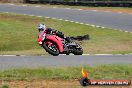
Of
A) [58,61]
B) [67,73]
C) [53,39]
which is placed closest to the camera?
[67,73]

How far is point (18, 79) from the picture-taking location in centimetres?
1429

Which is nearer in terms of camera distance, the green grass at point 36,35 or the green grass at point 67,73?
the green grass at point 67,73

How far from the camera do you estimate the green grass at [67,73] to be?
47.8ft

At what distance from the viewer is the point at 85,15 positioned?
38.8 metres

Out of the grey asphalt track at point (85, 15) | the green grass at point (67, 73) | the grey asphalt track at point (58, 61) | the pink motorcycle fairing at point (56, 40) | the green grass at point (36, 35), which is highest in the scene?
the pink motorcycle fairing at point (56, 40)

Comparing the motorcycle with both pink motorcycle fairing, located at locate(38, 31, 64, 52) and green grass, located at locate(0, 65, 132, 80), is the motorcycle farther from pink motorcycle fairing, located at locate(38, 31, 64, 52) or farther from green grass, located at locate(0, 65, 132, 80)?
green grass, located at locate(0, 65, 132, 80)

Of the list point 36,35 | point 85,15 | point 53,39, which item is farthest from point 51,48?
point 85,15

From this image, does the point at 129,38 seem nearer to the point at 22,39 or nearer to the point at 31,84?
the point at 22,39

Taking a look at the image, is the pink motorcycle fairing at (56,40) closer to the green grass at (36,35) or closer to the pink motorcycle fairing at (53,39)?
the pink motorcycle fairing at (53,39)

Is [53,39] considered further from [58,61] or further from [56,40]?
[58,61]

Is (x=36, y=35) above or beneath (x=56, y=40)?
beneath

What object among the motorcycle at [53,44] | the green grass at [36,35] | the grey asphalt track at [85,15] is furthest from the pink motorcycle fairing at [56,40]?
the grey asphalt track at [85,15]

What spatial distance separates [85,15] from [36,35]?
32.9 ft

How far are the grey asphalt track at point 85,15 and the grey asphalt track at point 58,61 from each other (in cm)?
1415
